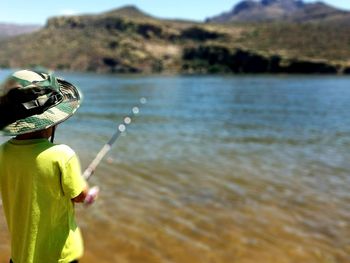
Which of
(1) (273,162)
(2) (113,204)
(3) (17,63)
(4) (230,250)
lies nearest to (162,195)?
(2) (113,204)

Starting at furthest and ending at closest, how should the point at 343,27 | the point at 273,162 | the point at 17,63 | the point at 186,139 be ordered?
the point at 17,63 < the point at 343,27 < the point at 186,139 < the point at 273,162

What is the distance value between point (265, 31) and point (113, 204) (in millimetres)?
123922

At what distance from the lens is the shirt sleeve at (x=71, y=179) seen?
8.54ft

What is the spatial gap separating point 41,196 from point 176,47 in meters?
139

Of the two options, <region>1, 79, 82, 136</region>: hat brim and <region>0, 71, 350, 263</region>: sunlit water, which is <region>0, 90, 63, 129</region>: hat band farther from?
Result: <region>0, 71, 350, 263</region>: sunlit water

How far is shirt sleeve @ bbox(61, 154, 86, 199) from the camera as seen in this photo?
2603 millimetres

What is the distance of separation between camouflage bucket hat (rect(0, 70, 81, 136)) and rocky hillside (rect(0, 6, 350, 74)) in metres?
94.1

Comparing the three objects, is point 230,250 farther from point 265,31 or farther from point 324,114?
point 265,31

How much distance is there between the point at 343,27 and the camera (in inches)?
4542

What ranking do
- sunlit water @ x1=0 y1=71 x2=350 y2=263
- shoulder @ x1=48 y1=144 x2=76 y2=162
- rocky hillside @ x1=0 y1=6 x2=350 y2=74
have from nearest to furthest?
shoulder @ x1=48 y1=144 x2=76 y2=162 → sunlit water @ x1=0 y1=71 x2=350 y2=263 → rocky hillside @ x1=0 y1=6 x2=350 y2=74

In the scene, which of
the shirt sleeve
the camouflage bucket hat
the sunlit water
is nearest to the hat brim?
the camouflage bucket hat

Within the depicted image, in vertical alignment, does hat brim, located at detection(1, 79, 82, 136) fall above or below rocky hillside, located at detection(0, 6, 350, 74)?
above

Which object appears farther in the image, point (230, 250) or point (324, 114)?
point (324, 114)

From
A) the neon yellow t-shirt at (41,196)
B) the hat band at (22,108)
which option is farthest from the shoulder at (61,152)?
the hat band at (22,108)
